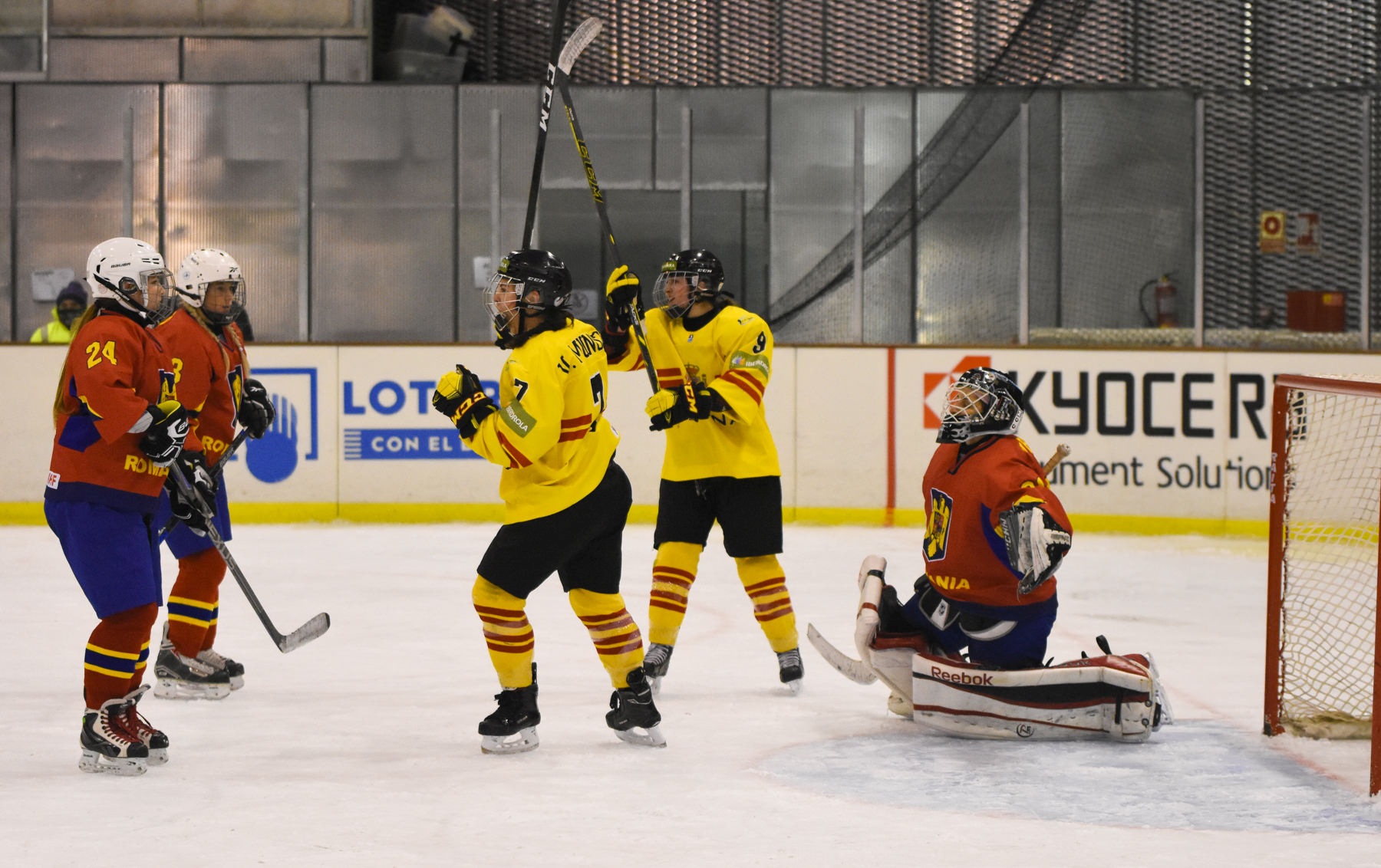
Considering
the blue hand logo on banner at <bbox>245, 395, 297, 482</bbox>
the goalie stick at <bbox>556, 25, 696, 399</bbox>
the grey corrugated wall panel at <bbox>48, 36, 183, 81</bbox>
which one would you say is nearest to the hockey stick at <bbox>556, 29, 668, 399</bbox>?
the goalie stick at <bbox>556, 25, 696, 399</bbox>

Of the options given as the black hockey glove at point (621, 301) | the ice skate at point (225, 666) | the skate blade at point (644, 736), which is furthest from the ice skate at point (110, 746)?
the black hockey glove at point (621, 301)

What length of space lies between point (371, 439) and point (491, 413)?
4.95 meters

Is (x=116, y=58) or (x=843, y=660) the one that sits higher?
(x=116, y=58)

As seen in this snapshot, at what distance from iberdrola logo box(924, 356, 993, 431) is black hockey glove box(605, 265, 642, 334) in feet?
A: 13.5

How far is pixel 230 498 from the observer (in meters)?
8.38

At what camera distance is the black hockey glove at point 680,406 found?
428cm

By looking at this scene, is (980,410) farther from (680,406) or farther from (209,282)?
(209,282)

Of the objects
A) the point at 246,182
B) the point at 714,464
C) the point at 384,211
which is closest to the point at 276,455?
the point at 384,211

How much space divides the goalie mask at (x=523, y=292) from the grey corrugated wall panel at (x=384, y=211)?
7258mm

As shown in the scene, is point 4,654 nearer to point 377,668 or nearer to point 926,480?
point 377,668

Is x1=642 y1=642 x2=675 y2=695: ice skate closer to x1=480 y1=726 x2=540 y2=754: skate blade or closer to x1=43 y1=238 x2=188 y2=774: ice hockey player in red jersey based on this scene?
x1=480 y1=726 x2=540 y2=754: skate blade

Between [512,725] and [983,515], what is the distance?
125 centimetres

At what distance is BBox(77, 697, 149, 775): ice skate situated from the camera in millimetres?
3531

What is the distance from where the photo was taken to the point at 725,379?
177 inches
